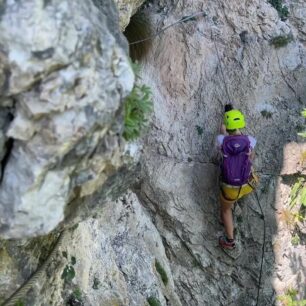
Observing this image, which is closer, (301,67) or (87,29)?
(87,29)

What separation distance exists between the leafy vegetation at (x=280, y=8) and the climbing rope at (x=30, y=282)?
183 inches

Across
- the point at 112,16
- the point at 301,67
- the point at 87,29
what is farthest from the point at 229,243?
the point at 87,29

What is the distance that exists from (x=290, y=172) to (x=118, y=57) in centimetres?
445

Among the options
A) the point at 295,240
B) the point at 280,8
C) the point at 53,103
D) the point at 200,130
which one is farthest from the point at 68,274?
the point at 280,8

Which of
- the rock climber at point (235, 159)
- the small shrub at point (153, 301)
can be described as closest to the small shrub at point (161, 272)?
the small shrub at point (153, 301)

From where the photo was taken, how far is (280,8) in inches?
290

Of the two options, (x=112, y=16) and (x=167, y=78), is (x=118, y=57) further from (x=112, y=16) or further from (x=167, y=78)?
(x=167, y=78)

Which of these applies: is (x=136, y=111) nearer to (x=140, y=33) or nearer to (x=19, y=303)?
(x=19, y=303)

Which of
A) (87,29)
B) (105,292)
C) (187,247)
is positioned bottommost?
(187,247)

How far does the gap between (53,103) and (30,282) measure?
1822mm

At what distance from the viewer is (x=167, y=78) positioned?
7195 millimetres

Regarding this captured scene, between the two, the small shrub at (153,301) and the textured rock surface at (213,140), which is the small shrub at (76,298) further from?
the textured rock surface at (213,140)

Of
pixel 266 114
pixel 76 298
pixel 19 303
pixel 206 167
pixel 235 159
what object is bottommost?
pixel 76 298

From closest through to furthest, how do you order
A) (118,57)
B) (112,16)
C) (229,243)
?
1. (118,57)
2. (112,16)
3. (229,243)
